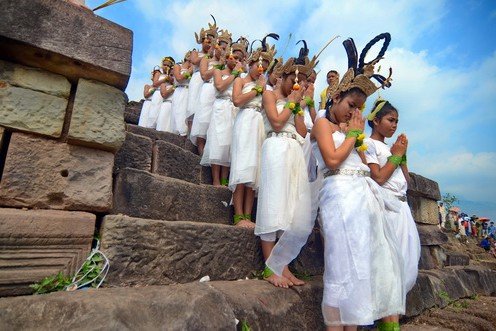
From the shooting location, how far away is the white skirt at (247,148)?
335cm

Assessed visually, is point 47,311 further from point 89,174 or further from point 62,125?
point 62,125

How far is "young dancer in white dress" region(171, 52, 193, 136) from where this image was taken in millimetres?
6602

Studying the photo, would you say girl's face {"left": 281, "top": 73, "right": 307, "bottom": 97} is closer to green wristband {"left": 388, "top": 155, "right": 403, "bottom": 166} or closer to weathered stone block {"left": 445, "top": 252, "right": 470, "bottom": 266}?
green wristband {"left": 388, "top": 155, "right": 403, "bottom": 166}

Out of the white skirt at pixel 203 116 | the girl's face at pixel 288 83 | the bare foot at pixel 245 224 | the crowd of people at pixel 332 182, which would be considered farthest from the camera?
the white skirt at pixel 203 116

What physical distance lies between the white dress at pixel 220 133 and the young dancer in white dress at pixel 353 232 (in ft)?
5.36

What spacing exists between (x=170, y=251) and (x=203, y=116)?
138 inches

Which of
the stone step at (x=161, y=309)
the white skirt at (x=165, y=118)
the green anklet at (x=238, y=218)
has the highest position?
the white skirt at (x=165, y=118)

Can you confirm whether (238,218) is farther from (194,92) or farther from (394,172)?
(194,92)

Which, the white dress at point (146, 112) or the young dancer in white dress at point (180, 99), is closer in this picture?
the young dancer in white dress at point (180, 99)

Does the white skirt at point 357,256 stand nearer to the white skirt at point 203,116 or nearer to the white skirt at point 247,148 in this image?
the white skirt at point 247,148

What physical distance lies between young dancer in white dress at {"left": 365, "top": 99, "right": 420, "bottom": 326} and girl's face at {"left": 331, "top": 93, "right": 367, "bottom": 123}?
524mm

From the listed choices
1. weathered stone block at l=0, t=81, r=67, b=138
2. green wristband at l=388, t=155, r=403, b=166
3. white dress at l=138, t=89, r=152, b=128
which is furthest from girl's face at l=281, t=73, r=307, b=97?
white dress at l=138, t=89, r=152, b=128

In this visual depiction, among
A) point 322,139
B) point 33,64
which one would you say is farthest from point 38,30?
point 322,139

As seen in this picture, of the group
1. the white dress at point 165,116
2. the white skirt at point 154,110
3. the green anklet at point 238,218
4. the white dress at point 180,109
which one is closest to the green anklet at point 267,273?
the green anklet at point 238,218
